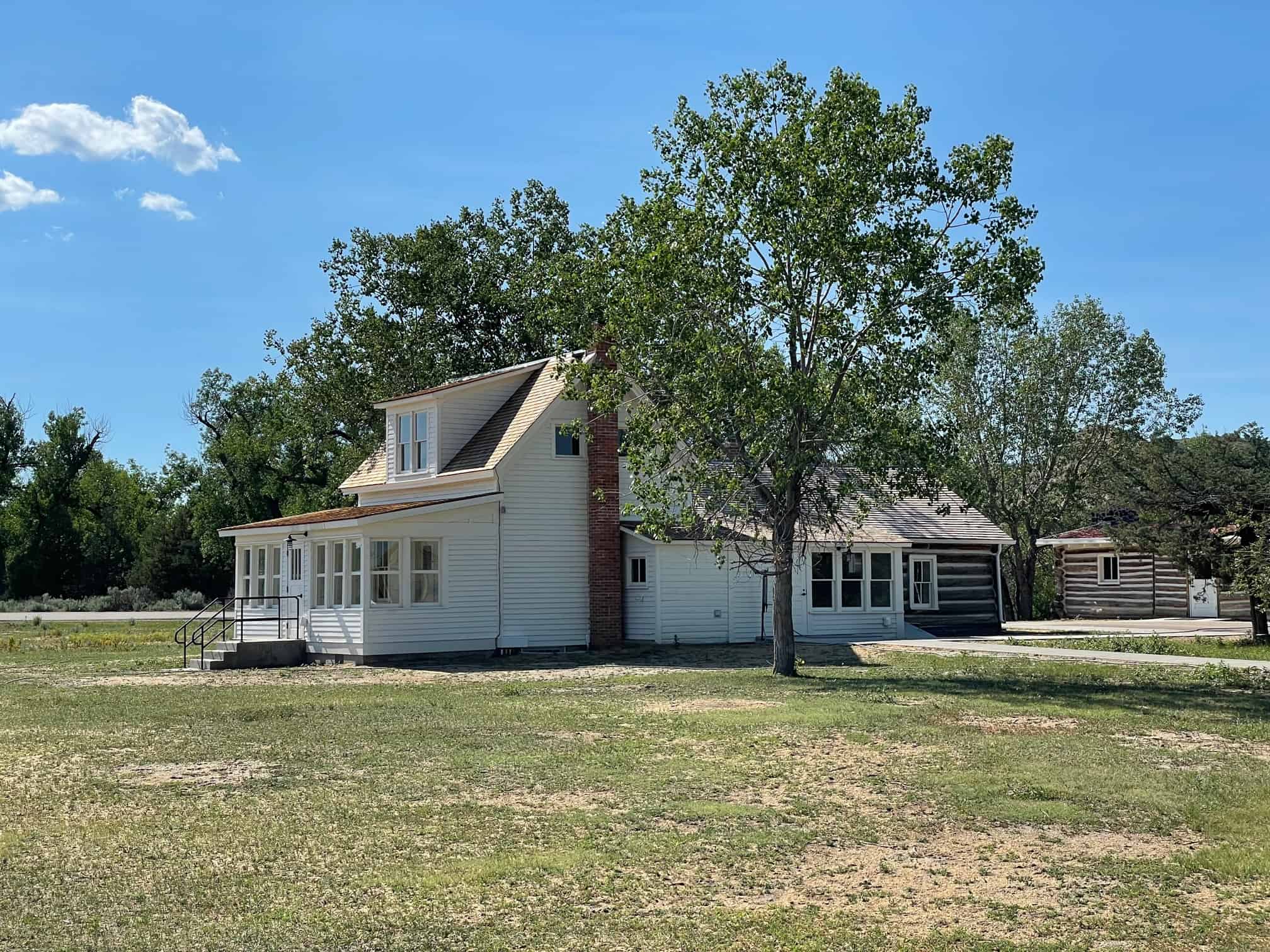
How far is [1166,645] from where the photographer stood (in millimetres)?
30594

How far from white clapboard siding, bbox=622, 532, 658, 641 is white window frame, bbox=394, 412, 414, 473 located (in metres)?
→ 6.17

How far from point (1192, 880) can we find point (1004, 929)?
180 centimetres

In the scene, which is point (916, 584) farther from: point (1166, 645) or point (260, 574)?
point (260, 574)

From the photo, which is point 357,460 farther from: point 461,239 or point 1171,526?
point 1171,526

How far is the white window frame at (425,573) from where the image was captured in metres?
29.0

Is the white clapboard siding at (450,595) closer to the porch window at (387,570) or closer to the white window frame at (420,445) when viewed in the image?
the porch window at (387,570)

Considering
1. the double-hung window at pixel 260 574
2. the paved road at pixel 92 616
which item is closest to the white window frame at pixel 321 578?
the double-hung window at pixel 260 574

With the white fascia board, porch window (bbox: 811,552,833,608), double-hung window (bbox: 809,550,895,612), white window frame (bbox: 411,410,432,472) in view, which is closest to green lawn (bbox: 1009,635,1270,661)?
double-hung window (bbox: 809,550,895,612)

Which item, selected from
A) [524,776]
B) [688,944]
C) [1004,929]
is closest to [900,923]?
[1004,929]

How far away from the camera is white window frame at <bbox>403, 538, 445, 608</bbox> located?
95.1ft

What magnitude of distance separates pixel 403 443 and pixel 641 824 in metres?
25.2

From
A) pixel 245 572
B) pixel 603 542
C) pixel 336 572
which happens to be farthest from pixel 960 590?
pixel 245 572

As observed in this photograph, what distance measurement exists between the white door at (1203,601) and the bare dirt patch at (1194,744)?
33018mm

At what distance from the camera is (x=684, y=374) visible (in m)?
23.2
